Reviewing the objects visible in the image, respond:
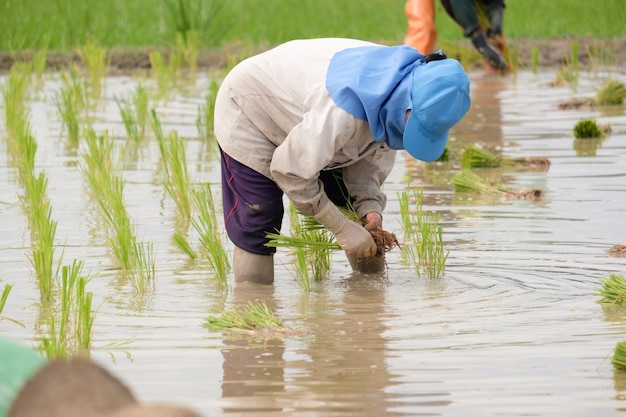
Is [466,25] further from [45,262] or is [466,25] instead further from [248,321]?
[248,321]

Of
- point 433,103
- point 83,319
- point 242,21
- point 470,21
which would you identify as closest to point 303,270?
point 433,103

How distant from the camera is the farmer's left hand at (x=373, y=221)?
4254mm

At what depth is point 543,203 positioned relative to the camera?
5.61m

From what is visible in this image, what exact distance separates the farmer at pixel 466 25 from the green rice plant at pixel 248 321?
5.26 m

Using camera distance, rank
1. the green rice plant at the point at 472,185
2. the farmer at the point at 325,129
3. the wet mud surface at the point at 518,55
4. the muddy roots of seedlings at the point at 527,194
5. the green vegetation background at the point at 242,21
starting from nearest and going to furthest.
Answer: the farmer at the point at 325,129, the muddy roots of seedlings at the point at 527,194, the green rice plant at the point at 472,185, the wet mud surface at the point at 518,55, the green vegetation background at the point at 242,21

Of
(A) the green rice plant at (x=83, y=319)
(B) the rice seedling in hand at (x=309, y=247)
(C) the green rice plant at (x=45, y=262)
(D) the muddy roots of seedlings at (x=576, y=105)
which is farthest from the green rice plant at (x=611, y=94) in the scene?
(A) the green rice plant at (x=83, y=319)

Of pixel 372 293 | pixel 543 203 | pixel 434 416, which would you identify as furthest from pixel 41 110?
pixel 434 416

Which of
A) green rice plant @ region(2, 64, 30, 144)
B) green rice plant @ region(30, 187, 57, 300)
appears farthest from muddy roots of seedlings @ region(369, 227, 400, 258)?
green rice plant @ region(2, 64, 30, 144)

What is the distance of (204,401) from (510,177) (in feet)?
12.1

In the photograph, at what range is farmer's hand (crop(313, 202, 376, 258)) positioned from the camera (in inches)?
158

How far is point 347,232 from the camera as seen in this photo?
4051mm

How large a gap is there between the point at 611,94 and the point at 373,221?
4810 millimetres

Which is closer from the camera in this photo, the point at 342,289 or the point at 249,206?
the point at 249,206

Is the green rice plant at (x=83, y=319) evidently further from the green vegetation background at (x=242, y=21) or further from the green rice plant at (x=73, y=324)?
the green vegetation background at (x=242, y=21)
